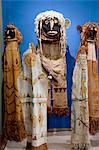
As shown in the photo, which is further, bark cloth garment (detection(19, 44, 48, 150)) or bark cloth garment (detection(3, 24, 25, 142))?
bark cloth garment (detection(3, 24, 25, 142))

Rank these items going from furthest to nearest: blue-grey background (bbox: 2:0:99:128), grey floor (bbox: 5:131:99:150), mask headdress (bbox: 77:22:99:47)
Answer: blue-grey background (bbox: 2:0:99:128), mask headdress (bbox: 77:22:99:47), grey floor (bbox: 5:131:99:150)

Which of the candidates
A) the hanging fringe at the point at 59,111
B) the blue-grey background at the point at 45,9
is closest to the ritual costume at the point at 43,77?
the hanging fringe at the point at 59,111

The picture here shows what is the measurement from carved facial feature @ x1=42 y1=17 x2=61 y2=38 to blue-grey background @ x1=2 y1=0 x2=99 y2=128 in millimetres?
244

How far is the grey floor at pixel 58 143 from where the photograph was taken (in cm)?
360

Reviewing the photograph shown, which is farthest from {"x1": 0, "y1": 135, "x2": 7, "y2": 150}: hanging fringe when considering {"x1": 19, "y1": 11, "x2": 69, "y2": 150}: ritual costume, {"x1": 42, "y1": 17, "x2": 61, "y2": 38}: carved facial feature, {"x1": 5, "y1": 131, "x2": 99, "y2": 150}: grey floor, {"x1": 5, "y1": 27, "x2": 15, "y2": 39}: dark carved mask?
{"x1": 42, "y1": 17, "x2": 61, "y2": 38}: carved facial feature

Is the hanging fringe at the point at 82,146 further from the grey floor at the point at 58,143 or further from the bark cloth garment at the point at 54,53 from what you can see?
the bark cloth garment at the point at 54,53

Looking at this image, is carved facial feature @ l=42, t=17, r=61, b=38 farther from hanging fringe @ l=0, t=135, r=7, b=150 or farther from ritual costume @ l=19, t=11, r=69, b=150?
hanging fringe @ l=0, t=135, r=7, b=150

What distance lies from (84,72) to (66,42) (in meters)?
0.79

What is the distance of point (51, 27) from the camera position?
389 cm

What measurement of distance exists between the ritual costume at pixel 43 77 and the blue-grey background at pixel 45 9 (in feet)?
0.55

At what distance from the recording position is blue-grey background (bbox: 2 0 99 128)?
161 inches

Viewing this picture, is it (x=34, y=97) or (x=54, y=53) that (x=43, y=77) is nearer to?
(x=34, y=97)

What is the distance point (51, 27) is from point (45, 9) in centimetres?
33

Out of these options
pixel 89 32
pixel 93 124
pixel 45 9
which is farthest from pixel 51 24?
pixel 93 124
